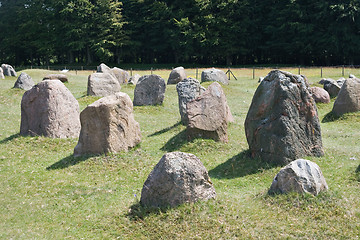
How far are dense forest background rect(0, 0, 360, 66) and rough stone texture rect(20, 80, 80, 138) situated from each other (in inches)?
2149

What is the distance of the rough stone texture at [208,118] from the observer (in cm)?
1578

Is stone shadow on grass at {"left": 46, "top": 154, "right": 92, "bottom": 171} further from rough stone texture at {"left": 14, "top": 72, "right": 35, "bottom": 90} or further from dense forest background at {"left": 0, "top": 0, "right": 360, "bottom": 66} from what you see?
dense forest background at {"left": 0, "top": 0, "right": 360, "bottom": 66}

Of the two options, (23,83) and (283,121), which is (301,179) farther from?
(23,83)

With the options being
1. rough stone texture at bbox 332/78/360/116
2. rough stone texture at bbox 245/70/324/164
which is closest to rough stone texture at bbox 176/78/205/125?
rough stone texture at bbox 245/70/324/164

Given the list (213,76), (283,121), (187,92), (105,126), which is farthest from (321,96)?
(105,126)

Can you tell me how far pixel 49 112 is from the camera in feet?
53.9

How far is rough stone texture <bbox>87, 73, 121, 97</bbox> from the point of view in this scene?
91.8 feet

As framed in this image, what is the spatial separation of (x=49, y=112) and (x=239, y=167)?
27.0ft

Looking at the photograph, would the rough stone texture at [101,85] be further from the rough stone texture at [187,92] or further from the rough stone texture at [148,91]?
the rough stone texture at [187,92]

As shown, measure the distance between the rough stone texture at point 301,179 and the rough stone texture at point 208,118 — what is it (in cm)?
597

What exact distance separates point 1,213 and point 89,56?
2720 inches

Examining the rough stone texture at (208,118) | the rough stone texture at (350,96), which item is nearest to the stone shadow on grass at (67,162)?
the rough stone texture at (208,118)

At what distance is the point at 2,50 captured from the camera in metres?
79.9

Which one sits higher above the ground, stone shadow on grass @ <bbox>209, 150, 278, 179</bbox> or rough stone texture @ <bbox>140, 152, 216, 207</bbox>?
rough stone texture @ <bbox>140, 152, 216, 207</bbox>
